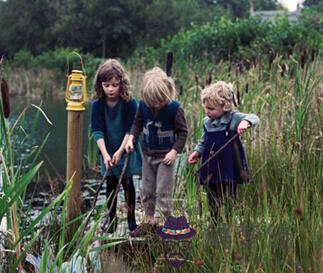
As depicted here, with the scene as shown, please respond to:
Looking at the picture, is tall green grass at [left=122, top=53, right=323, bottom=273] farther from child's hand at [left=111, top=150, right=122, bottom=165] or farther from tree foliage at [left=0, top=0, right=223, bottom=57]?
tree foliage at [left=0, top=0, right=223, bottom=57]

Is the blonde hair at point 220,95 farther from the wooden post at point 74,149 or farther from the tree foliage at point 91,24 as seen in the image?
the tree foliage at point 91,24

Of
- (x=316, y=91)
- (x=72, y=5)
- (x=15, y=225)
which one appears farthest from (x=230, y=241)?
(x=72, y=5)

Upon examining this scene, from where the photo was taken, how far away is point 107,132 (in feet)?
12.2

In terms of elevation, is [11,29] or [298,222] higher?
[11,29]

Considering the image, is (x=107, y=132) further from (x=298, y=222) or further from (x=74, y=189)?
(x=298, y=222)

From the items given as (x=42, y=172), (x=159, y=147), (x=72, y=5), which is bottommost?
(x=42, y=172)

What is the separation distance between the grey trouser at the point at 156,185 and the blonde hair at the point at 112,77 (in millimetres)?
456

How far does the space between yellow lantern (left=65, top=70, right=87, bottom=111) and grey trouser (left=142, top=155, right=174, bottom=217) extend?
0.56 metres

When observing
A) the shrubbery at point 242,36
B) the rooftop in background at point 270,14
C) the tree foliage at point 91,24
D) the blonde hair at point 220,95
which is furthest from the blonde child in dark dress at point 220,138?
the tree foliage at point 91,24

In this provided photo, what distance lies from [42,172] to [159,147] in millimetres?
4045

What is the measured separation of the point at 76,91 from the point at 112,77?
0.87 ft

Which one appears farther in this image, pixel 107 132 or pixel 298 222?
pixel 107 132

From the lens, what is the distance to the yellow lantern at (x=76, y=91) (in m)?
3.51

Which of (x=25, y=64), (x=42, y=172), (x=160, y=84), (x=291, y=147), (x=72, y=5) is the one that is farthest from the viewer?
(x=72, y=5)
